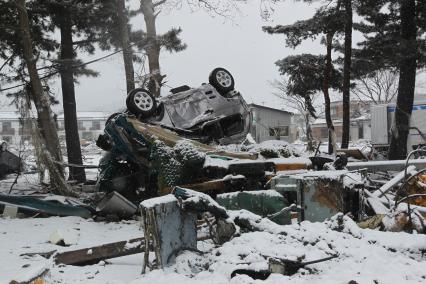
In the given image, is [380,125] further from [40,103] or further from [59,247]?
[59,247]

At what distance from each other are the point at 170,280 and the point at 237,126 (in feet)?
18.4

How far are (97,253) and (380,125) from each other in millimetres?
17389

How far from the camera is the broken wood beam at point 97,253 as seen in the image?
3.98 m

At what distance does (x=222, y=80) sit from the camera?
8734 mm

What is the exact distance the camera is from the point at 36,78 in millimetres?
9469

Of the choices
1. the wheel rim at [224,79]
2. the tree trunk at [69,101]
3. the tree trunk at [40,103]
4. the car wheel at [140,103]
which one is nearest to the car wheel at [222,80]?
the wheel rim at [224,79]

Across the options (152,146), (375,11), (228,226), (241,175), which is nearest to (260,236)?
(228,226)

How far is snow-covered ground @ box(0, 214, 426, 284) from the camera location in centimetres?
302

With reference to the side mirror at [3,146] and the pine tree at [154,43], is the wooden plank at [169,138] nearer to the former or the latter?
the pine tree at [154,43]

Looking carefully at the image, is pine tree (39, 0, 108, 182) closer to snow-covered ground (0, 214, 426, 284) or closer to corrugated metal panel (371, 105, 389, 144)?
snow-covered ground (0, 214, 426, 284)

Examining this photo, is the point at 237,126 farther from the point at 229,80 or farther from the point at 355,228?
the point at 355,228

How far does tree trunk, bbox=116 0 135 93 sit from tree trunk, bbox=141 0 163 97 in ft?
1.96

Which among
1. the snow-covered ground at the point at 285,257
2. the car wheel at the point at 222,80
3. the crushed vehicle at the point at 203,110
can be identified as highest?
the car wheel at the point at 222,80

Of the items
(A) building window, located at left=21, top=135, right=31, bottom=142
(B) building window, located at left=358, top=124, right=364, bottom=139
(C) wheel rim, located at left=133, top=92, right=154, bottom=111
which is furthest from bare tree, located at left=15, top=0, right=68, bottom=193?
(B) building window, located at left=358, top=124, right=364, bottom=139
